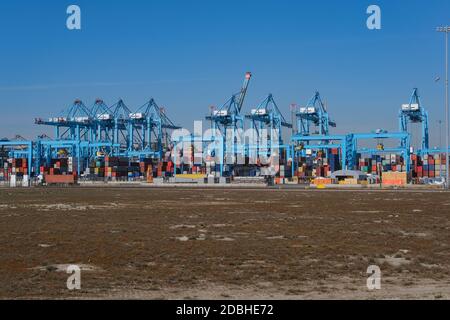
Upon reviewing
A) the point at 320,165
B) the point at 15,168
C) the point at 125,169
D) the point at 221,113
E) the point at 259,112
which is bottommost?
the point at 125,169

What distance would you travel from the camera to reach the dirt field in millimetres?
9172

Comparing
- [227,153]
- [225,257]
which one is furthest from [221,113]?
[225,257]

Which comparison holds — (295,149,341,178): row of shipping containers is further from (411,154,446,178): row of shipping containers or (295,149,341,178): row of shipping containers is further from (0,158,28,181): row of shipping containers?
(0,158,28,181): row of shipping containers

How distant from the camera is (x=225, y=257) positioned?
1298cm

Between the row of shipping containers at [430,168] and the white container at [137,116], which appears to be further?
the white container at [137,116]

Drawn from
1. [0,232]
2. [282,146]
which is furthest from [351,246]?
[282,146]

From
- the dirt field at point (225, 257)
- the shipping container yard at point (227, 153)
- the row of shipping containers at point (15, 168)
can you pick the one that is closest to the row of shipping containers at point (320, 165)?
the shipping container yard at point (227, 153)

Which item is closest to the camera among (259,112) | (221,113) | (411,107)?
(411,107)

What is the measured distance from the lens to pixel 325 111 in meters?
135

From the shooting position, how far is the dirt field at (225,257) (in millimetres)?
9172

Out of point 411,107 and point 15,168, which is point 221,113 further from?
point 15,168

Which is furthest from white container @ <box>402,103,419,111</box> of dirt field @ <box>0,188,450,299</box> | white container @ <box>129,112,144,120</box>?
dirt field @ <box>0,188,450,299</box>

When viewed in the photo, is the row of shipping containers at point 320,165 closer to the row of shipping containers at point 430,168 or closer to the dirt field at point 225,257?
the row of shipping containers at point 430,168

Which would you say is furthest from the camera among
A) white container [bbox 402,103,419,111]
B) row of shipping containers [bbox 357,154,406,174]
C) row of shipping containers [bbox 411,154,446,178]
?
row of shipping containers [bbox 357,154,406,174]
